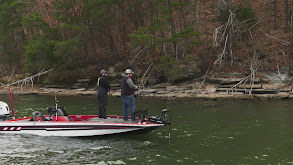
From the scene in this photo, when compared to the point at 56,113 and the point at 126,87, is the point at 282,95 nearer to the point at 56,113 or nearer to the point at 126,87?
the point at 126,87

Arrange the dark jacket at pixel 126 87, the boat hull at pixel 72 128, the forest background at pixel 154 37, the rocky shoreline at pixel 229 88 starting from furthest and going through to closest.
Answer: the forest background at pixel 154 37, the rocky shoreline at pixel 229 88, the dark jacket at pixel 126 87, the boat hull at pixel 72 128

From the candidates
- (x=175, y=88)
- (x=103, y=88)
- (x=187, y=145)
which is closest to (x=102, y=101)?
(x=103, y=88)

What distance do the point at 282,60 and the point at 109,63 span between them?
52.0 feet

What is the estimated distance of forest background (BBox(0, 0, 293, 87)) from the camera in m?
22.7

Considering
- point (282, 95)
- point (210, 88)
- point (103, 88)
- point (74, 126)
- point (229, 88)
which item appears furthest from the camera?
point (210, 88)

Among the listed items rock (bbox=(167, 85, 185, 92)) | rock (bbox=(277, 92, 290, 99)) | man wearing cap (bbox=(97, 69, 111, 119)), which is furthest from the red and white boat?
rock (bbox=(167, 85, 185, 92))

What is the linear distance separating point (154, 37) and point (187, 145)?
14088mm

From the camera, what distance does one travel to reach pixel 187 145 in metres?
9.62

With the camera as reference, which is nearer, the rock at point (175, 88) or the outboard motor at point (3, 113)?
the outboard motor at point (3, 113)

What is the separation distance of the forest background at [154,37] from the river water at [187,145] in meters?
8.70

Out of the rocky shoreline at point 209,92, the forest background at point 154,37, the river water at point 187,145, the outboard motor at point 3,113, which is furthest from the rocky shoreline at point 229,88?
the outboard motor at point 3,113

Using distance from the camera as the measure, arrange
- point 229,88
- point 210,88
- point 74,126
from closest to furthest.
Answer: point 74,126 < point 229,88 < point 210,88

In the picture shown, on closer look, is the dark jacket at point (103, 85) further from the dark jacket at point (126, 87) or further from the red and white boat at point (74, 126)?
the red and white boat at point (74, 126)

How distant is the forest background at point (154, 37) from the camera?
22656 mm
